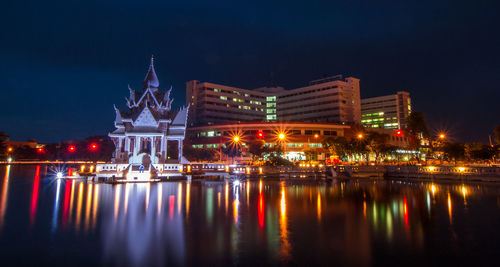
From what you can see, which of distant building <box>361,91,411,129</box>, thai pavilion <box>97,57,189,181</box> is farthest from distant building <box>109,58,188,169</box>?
distant building <box>361,91,411,129</box>

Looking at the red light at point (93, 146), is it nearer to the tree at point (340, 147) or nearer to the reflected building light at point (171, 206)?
the tree at point (340, 147)

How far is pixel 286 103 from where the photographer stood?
470ft

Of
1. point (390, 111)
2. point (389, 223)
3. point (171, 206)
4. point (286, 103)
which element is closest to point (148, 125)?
point (171, 206)

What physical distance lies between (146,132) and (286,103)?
354 feet

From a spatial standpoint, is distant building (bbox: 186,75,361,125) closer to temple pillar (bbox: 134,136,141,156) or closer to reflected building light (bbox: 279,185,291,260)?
temple pillar (bbox: 134,136,141,156)

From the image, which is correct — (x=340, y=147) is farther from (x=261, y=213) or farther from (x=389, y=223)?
(x=389, y=223)

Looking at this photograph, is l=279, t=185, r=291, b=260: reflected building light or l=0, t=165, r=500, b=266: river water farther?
l=279, t=185, r=291, b=260: reflected building light

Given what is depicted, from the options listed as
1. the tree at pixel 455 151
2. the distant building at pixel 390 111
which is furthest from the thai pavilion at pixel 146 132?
the distant building at pixel 390 111

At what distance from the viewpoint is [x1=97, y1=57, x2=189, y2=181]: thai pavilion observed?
126 feet

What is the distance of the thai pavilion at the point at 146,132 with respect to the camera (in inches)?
1507

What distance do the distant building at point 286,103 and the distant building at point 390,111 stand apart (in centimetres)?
3125

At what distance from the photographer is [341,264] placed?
28.3 ft

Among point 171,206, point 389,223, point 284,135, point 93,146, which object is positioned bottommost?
point 389,223

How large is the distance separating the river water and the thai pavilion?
18.0 meters
